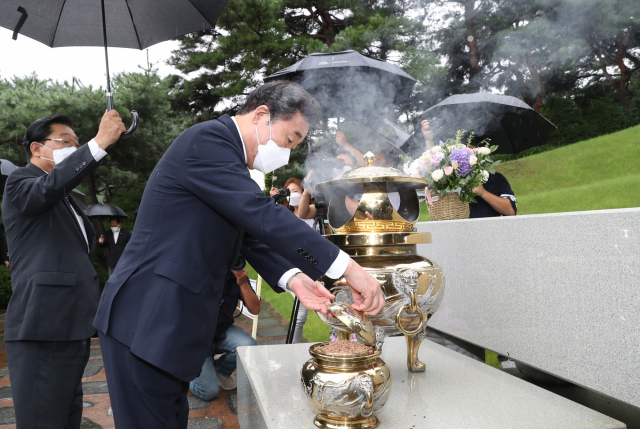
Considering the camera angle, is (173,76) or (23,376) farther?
(173,76)

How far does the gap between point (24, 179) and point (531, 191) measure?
34.3ft

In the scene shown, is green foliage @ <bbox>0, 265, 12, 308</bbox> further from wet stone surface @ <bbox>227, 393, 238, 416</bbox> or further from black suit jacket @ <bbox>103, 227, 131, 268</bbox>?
wet stone surface @ <bbox>227, 393, 238, 416</bbox>

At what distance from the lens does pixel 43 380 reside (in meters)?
2.26

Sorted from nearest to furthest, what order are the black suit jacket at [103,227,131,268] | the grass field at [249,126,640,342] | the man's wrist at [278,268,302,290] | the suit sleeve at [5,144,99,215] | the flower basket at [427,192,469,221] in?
1. the man's wrist at [278,268,302,290]
2. the suit sleeve at [5,144,99,215]
3. the flower basket at [427,192,469,221]
4. the grass field at [249,126,640,342]
5. the black suit jacket at [103,227,131,268]

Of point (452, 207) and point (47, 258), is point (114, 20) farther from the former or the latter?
point (452, 207)

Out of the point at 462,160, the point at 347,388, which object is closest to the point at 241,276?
the point at 462,160

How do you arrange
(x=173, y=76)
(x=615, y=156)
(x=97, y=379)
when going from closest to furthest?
1. (x=97, y=379)
2. (x=615, y=156)
3. (x=173, y=76)

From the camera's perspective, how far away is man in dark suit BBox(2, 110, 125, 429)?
2.22 m

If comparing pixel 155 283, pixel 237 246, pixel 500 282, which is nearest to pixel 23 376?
pixel 155 283

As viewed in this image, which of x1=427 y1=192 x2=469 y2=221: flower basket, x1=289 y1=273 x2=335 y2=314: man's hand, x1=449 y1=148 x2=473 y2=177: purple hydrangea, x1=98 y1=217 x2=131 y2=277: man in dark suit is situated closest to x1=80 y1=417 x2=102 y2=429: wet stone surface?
x1=289 y1=273 x2=335 y2=314: man's hand

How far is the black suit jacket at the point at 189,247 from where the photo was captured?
150 cm

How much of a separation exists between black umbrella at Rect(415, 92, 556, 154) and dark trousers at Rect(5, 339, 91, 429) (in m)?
3.46

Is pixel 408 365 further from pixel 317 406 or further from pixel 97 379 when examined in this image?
pixel 97 379

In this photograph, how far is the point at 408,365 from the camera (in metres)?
2.07
